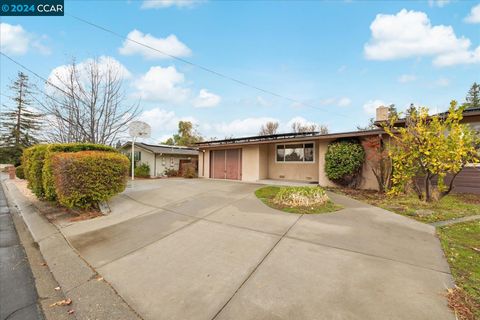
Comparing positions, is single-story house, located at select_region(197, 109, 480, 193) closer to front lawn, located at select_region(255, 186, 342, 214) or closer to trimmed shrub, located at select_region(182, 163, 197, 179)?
trimmed shrub, located at select_region(182, 163, 197, 179)

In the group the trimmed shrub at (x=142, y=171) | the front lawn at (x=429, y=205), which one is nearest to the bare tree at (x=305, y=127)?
the trimmed shrub at (x=142, y=171)

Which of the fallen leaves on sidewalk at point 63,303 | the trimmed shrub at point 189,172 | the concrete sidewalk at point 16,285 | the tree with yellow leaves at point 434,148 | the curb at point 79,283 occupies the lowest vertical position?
the concrete sidewalk at point 16,285

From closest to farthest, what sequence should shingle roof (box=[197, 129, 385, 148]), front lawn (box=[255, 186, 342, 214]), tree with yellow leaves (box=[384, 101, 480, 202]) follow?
tree with yellow leaves (box=[384, 101, 480, 202])
front lawn (box=[255, 186, 342, 214])
shingle roof (box=[197, 129, 385, 148])

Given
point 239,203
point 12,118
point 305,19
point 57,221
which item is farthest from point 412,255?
point 12,118

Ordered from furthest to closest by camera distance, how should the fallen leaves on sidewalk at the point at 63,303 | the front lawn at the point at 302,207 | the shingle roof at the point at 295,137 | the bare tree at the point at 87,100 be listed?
the bare tree at the point at 87,100 → the shingle roof at the point at 295,137 → the front lawn at the point at 302,207 → the fallen leaves on sidewalk at the point at 63,303

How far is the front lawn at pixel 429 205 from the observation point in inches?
203

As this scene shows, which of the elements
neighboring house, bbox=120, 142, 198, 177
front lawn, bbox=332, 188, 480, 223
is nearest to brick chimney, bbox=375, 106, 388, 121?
front lawn, bbox=332, 188, 480, 223

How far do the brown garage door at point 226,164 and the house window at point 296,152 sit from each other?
101 inches

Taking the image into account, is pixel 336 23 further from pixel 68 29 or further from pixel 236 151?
pixel 68 29

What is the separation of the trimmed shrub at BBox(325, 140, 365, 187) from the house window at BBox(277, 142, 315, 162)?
1602mm

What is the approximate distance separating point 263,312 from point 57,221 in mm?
6063

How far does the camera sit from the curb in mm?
2191

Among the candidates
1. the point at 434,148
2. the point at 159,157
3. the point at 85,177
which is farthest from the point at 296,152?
the point at 159,157

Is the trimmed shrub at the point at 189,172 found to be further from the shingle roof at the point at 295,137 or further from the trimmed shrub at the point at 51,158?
the trimmed shrub at the point at 51,158
